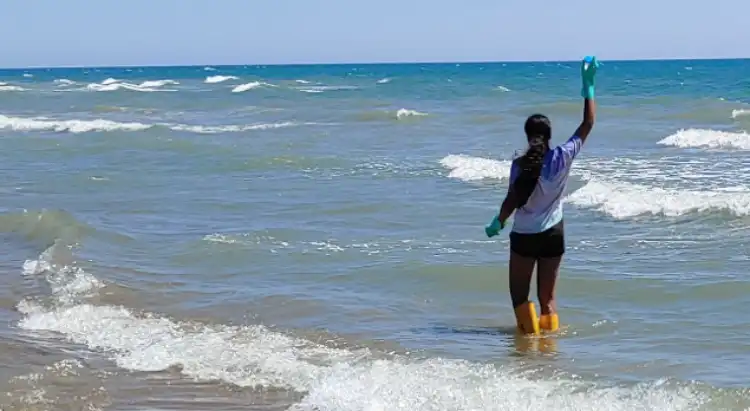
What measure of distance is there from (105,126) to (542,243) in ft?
89.3

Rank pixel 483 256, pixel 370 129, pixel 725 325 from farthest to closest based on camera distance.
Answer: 1. pixel 370 129
2. pixel 483 256
3. pixel 725 325

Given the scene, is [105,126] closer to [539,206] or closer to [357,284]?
[357,284]

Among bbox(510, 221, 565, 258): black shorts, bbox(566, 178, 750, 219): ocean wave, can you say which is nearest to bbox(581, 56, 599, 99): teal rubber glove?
bbox(510, 221, 565, 258): black shorts

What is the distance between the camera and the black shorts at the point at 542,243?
21.9 feet

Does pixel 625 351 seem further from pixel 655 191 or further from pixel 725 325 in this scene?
pixel 655 191

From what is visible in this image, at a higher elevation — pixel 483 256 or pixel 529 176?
pixel 529 176

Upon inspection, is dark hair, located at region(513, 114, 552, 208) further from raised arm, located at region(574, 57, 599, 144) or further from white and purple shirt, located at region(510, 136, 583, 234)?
raised arm, located at region(574, 57, 599, 144)

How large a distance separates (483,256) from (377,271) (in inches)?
A: 46.7

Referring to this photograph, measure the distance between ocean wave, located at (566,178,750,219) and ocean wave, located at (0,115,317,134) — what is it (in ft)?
57.7

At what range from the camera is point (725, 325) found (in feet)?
24.4

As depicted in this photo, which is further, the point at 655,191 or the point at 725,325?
the point at 655,191

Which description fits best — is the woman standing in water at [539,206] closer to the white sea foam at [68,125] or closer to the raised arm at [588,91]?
the raised arm at [588,91]

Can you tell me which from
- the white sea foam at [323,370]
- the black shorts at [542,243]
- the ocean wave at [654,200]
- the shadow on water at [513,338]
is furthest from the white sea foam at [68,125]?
the black shorts at [542,243]

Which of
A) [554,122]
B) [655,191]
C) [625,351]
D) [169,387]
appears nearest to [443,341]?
[625,351]
